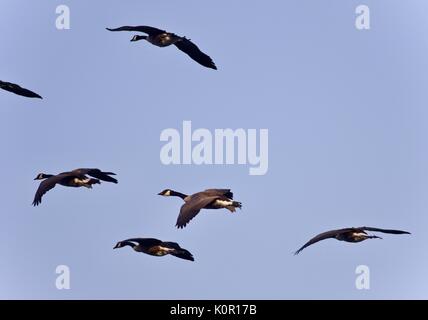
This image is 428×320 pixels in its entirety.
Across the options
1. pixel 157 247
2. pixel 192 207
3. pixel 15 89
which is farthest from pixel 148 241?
pixel 15 89

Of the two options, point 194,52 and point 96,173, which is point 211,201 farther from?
point 194,52

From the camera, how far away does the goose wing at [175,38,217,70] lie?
20125mm

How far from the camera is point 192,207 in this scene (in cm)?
1734

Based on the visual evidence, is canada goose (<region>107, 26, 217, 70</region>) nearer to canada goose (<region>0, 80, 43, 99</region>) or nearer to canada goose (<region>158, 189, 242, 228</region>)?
canada goose (<region>0, 80, 43, 99</region>)

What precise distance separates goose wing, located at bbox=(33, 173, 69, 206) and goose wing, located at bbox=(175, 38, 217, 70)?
2.97m

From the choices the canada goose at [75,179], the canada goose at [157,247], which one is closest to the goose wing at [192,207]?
the canada goose at [157,247]

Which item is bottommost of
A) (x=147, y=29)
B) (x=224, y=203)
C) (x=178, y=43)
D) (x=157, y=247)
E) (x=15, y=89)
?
(x=157, y=247)

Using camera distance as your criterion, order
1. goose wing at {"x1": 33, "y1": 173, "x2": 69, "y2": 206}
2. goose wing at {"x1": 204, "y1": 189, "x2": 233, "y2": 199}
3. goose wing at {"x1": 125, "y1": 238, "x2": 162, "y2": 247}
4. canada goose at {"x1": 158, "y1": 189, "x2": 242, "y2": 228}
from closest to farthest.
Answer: canada goose at {"x1": 158, "y1": 189, "x2": 242, "y2": 228} < goose wing at {"x1": 204, "y1": 189, "x2": 233, "y2": 199} < goose wing at {"x1": 33, "y1": 173, "x2": 69, "y2": 206} < goose wing at {"x1": 125, "y1": 238, "x2": 162, "y2": 247}

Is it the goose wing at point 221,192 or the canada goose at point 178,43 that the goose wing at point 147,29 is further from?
the goose wing at point 221,192

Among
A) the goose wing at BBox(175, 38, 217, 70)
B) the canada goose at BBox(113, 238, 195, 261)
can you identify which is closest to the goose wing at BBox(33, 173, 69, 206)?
the canada goose at BBox(113, 238, 195, 261)

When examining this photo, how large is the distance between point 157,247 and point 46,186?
206 cm
